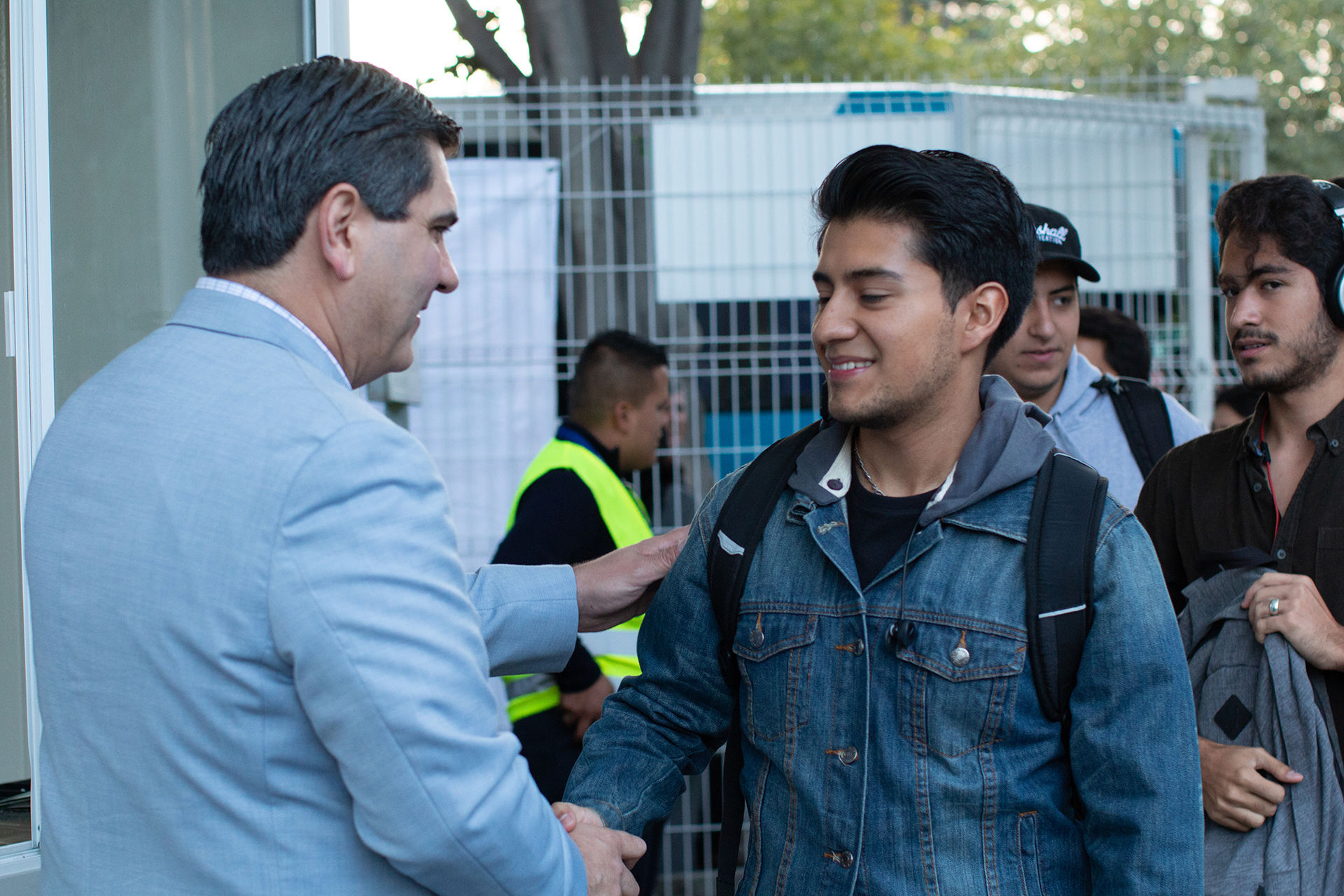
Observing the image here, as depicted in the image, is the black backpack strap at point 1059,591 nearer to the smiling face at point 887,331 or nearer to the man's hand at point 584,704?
the smiling face at point 887,331

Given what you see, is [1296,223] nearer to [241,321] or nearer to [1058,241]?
[1058,241]

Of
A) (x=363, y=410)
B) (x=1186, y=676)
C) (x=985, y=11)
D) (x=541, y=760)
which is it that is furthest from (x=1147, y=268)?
(x=985, y=11)

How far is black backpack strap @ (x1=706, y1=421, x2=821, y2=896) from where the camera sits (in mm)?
2049

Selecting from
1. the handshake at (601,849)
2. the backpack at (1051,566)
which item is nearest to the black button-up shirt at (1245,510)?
the backpack at (1051,566)

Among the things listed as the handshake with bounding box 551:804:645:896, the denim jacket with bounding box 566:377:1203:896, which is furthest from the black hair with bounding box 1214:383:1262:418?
the handshake with bounding box 551:804:645:896

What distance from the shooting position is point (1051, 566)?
180 centimetres

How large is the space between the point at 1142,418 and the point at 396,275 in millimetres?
2520

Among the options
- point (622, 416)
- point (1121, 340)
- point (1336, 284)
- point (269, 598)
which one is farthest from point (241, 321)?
point (1121, 340)

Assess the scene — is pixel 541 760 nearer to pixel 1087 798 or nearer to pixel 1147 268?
pixel 1087 798

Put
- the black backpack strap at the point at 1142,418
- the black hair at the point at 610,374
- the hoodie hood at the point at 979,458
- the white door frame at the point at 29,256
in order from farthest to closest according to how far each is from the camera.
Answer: the black hair at the point at 610,374
the black backpack strap at the point at 1142,418
the white door frame at the point at 29,256
the hoodie hood at the point at 979,458

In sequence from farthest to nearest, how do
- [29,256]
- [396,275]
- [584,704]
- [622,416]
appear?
[622,416] < [584,704] < [29,256] < [396,275]

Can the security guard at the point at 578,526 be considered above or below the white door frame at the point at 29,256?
below

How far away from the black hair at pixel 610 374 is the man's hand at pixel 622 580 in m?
1.94

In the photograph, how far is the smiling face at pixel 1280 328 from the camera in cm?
257
